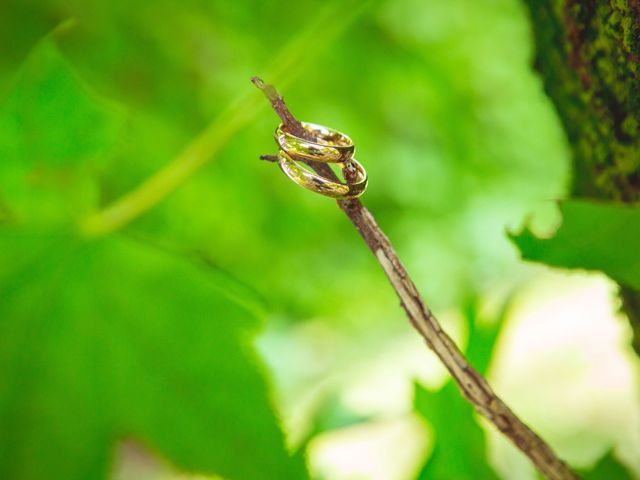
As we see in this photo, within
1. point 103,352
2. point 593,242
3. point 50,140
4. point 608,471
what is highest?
point 50,140

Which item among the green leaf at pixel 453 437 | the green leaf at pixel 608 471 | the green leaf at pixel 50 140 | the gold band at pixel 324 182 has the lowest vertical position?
the green leaf at pixel 608 471

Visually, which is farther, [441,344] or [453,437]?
[453,437]

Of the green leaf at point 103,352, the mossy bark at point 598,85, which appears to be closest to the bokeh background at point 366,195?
the green leaf at point 103,352

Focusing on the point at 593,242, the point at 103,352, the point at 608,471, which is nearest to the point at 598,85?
the point at 593,242

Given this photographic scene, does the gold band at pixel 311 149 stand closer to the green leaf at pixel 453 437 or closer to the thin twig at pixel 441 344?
the thin twig at pixel 441 344

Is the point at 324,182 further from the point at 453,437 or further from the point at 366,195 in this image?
the point at 366,195

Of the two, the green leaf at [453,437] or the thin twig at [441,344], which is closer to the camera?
the thin twig at [441,344]

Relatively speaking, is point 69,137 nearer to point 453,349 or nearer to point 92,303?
point 92,303
